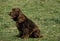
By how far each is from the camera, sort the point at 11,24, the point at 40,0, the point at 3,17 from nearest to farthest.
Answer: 1. the point at 11,24
2. the point at 3,17
3. the point at 40,0

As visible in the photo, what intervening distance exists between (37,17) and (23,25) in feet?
12.0

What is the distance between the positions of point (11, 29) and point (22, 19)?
1.73 meters

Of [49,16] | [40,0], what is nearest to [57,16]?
[49,16]

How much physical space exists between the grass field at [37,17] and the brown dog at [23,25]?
23cm

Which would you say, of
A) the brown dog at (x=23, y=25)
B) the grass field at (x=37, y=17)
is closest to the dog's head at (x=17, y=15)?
the brown dog at (x=23, y=25)

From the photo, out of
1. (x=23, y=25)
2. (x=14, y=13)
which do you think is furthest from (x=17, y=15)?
(x=23, y=25)

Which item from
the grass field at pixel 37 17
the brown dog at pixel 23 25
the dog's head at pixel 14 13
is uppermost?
the dog's head at pixel 14 13

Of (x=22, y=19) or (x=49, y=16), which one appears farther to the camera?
(x=49, y=16)

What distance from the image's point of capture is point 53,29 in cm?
1220

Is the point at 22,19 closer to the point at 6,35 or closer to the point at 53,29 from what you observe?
the point at 6,35

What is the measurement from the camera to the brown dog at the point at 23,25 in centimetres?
1066

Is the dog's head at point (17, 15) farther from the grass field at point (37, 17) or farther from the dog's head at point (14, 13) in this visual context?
the grass field at point (37, 17)

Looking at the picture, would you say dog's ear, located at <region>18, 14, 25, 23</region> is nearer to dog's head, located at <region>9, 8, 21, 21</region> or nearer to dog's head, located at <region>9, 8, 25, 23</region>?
dog's head, located at <region>9, 8, 25, 23</region>

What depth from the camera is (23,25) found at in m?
10.8
